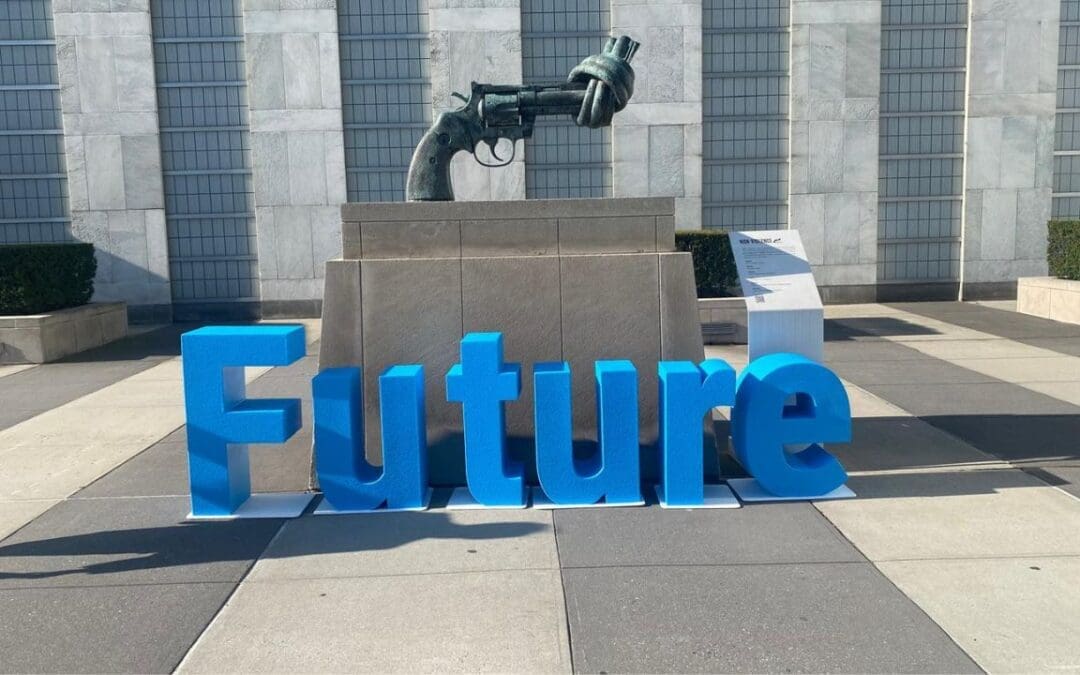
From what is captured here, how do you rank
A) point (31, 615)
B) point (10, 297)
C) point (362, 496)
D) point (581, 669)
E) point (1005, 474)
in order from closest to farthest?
point (581, 669), point (31, 615), point (362, 496), point (1005, 474), point (10, 297)

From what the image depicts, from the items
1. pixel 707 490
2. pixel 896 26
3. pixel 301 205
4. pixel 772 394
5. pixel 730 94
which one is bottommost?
pixel 707 490

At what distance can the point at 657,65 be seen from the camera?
53.2 feet

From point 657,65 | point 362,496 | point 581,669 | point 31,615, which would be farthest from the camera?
point 657,65

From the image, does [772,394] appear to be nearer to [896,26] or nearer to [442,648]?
[442,648]

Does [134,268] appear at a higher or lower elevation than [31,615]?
higher

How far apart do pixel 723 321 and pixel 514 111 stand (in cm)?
695

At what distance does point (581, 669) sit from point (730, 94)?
1435cm

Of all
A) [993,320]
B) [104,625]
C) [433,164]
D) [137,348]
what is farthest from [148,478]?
[993,320]

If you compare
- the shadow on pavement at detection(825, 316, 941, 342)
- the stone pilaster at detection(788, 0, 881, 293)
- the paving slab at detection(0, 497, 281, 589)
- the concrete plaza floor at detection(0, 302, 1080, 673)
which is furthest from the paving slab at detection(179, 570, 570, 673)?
the stone pilaster at detection(788, 0, 881, 293)

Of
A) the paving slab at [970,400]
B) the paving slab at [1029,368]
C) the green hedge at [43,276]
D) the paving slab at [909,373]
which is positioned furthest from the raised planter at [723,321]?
the green hedge at [43,276]

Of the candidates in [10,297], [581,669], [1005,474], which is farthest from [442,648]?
[10,297]

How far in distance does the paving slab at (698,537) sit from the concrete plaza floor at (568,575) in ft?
0.06

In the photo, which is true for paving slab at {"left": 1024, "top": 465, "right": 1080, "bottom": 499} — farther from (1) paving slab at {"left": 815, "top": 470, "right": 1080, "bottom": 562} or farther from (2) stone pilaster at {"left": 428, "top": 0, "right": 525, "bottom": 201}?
(2) stone pilaster at {"left": 428, "top": 0, "right": 525, "bottom": 201}

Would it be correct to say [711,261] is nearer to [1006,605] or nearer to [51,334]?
[51,334]
